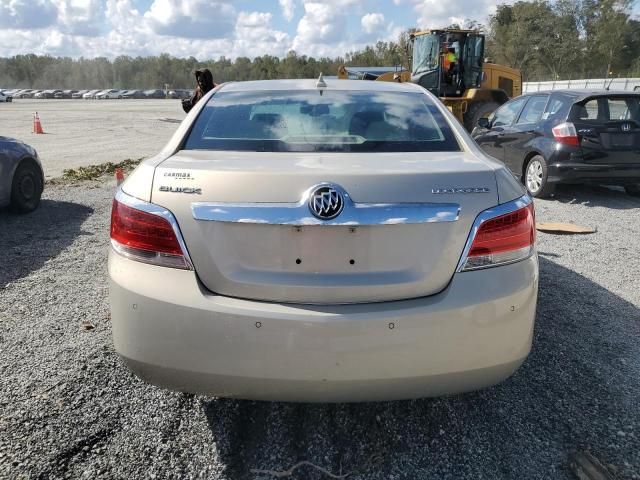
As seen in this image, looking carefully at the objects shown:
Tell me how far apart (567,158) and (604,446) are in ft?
20.0

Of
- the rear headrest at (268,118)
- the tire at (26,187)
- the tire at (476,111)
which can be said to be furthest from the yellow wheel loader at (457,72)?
the rear headrest at (268,118)

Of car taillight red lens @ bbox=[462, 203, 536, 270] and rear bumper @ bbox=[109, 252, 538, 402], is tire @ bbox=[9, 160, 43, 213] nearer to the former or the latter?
rear bumper @ bbox=[109, 252, 538, 402]

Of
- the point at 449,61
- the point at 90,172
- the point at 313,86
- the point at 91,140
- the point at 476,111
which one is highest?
the point at 449,61

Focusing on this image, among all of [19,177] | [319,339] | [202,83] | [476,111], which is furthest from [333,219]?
[476,111]

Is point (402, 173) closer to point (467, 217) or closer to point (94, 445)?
point (467, 217)

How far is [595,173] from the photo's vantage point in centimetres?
774

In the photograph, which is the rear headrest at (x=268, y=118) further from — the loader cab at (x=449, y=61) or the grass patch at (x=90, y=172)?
the loader cab at (x=449, y=61)

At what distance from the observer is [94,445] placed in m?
2.47

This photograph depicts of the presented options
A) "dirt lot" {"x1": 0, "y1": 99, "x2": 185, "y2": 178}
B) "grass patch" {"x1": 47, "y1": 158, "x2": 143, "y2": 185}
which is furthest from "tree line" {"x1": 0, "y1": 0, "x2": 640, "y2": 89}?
"grass patch" {"x1": 47, "y1": 158, "x2": 143, "y2": 185}

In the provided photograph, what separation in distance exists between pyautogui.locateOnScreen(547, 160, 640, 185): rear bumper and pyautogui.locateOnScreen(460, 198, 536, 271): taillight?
6.11 metres

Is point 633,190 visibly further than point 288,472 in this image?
Yes

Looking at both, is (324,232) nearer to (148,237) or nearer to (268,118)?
(148,237)

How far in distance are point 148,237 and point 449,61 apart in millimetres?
14596

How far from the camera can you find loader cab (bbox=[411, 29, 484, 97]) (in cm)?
1528
